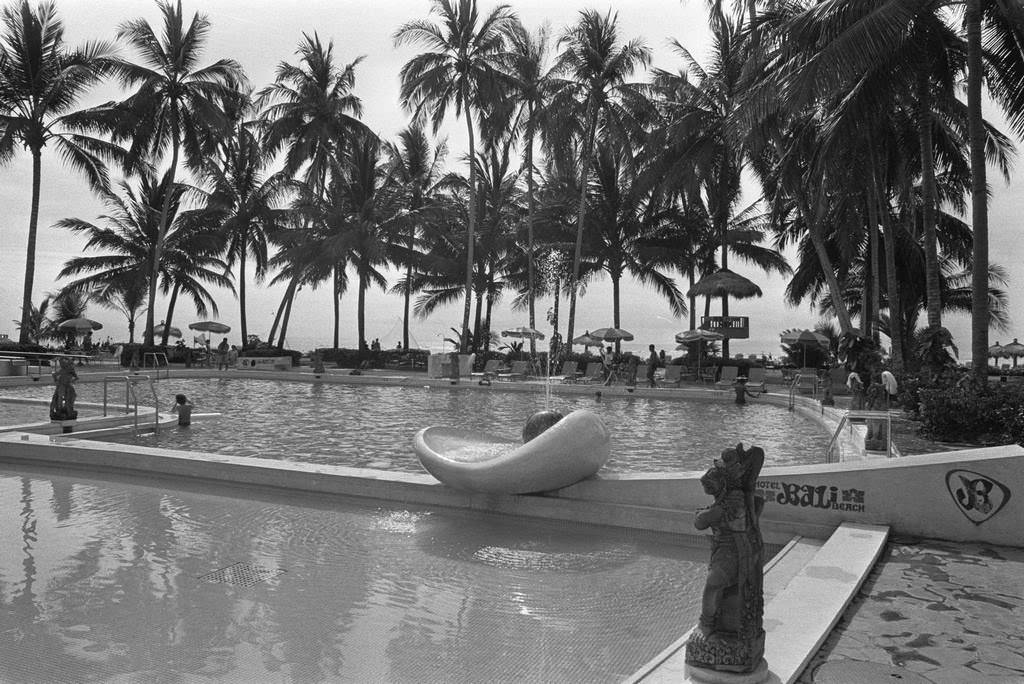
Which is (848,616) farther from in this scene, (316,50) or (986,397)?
(316,50)

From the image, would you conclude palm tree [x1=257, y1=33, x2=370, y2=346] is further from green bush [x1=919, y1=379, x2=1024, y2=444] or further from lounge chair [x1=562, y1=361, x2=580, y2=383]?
green bush [x1=919, y1=379, x2=1024, y2=444]

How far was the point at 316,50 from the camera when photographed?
3241 cm

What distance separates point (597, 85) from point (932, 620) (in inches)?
1053

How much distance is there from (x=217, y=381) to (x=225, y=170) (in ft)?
49.6

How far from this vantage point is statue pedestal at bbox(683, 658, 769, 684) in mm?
2982

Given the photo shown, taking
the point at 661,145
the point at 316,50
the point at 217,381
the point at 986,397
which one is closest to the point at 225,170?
the point at 316,50

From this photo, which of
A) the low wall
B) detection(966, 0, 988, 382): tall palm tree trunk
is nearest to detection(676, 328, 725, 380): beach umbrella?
detection(966, 0, 988, 382): tall palm tree trunk

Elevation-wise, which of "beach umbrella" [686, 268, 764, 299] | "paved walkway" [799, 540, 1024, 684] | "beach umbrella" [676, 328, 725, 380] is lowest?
"paved walkway" [799, 540, 1024, 684]

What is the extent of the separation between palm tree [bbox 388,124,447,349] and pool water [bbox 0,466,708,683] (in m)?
27.0

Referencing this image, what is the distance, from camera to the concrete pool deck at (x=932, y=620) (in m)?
3.21

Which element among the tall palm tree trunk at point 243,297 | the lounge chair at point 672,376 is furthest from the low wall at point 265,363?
the lounge chair at point 672,376

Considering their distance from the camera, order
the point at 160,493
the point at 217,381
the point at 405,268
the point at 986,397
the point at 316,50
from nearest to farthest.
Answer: the point at 160,493, the point at 986,397, the point at 217,381, the point at 316,50, the point at 405,268


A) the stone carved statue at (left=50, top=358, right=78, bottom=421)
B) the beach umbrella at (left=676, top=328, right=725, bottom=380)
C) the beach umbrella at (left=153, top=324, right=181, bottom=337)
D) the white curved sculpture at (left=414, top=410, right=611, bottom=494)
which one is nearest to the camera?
the white curved sculpture at (left=414, top=410, right=611, bottom=494)

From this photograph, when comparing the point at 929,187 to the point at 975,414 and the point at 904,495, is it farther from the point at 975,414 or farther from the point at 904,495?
the point at 904,495
